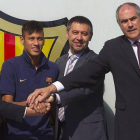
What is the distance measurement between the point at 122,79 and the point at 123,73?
41 millimetres

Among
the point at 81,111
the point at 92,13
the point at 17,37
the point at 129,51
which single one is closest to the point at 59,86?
the point at 81,111

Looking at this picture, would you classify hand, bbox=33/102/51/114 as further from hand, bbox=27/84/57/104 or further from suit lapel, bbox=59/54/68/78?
suit lapel, bbox=59/54/68/78

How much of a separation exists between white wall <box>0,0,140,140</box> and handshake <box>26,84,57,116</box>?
89cm

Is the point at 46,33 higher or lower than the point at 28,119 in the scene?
higher

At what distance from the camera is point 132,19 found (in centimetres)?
233

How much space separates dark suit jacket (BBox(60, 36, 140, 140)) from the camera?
2.22 m

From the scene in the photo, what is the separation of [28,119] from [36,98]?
21 cm

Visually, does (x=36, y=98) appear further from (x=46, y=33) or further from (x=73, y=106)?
(x=46, y=33)

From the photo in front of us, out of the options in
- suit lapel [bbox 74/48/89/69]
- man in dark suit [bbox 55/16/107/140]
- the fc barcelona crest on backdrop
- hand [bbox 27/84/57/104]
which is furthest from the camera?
the fc barcelona crest on backdrop

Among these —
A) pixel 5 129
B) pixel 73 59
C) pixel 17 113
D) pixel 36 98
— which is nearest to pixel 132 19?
pixel 73 59

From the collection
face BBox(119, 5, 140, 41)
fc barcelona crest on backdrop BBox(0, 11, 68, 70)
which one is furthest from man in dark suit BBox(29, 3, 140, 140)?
fc barcelona crest on backdrop BBox(0, 11, 68, 70)

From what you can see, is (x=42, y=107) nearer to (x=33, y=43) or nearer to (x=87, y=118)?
(x=87, y=118)

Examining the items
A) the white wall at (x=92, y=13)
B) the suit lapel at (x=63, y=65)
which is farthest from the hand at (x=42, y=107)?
the white wall at (x=92, y=13)

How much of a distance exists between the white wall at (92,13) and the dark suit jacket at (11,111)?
3.12 feet
